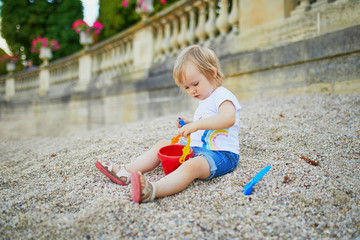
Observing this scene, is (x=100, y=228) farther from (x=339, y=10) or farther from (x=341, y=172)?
(x=339, y=10)

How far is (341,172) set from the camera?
1641 mm

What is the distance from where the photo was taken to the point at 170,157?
5.29 feet

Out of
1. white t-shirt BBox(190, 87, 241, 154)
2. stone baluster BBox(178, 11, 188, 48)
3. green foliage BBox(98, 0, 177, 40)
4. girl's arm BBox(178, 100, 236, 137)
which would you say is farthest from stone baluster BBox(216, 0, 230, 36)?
green foliage BBox(98, 0, 177, 40)

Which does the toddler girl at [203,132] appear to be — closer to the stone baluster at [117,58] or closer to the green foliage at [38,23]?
the stone baluster at [117,58]

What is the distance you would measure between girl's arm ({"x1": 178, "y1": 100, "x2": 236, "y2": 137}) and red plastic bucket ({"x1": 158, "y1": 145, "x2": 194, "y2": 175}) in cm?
18

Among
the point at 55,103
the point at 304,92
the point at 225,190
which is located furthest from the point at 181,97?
the point at 55,103

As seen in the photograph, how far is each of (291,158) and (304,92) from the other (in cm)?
159

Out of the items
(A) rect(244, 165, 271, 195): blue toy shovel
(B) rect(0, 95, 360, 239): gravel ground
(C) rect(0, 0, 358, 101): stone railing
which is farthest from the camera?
(C) rect(0, 0, 358, 101): stone railing

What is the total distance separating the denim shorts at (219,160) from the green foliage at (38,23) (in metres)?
12.9

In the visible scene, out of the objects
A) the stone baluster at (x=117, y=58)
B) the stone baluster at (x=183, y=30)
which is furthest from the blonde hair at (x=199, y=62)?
the stone baluster at (x=117, y=58)

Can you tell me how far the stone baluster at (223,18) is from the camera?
3.95 metres

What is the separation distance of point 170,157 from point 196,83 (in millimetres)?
555

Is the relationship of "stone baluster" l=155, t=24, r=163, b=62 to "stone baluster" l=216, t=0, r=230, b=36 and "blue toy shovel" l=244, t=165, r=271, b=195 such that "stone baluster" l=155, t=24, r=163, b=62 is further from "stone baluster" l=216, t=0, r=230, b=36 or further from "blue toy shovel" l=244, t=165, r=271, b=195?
"blue toy shovel" l=244, t=165, r=271, b=195

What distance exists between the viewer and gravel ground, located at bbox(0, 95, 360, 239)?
1174mm
